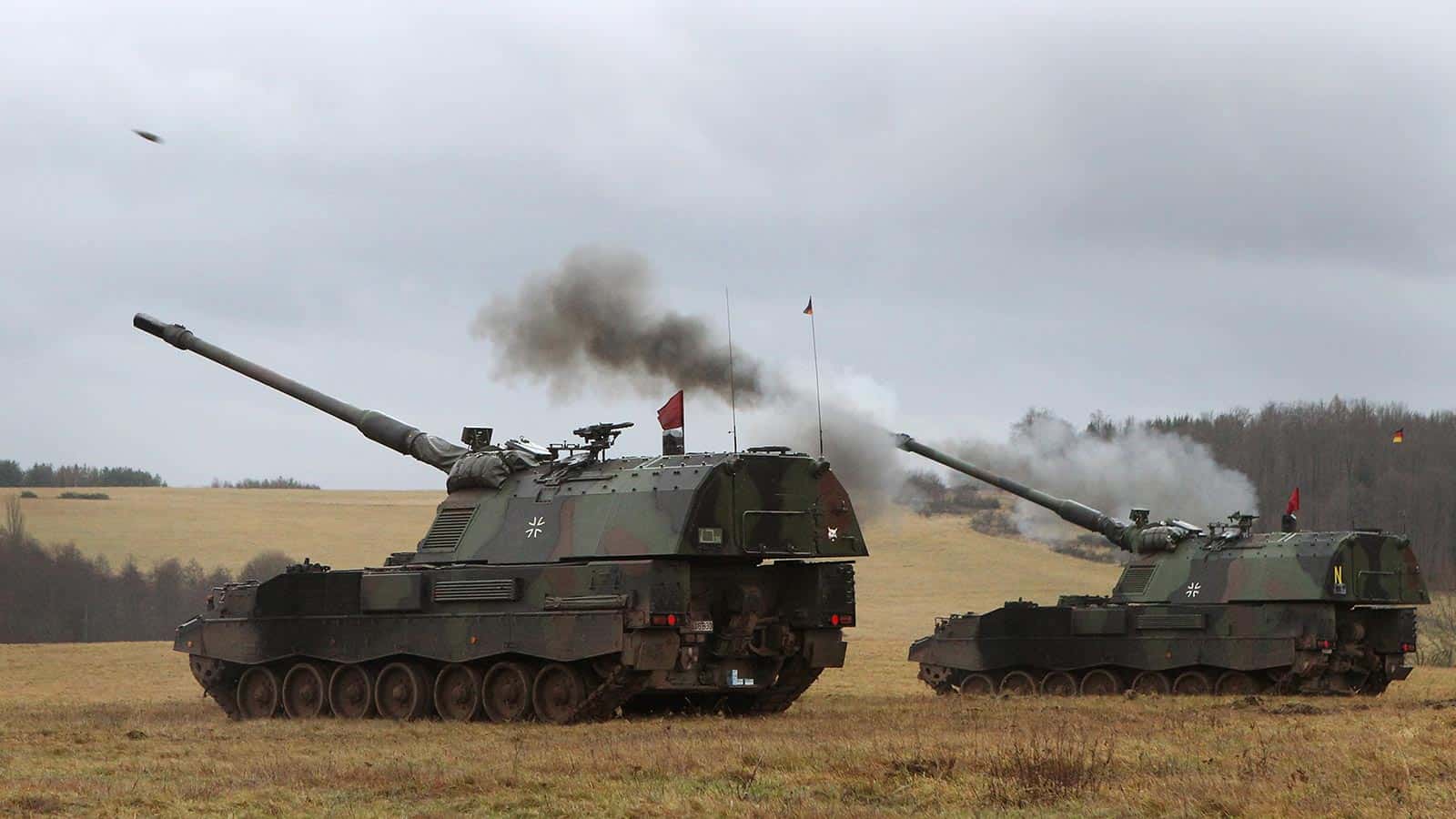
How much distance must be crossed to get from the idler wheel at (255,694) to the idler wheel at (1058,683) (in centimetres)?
1421

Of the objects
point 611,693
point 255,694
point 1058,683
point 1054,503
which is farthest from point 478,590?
point 1054,503

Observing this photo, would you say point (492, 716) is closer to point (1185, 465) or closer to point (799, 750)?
point (799, 750)

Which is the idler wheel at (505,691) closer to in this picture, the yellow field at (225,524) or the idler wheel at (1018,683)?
the idler wheel at (1018,683)

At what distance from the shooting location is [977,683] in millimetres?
35531

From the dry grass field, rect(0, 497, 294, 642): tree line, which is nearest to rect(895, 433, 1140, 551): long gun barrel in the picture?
the dry grass field

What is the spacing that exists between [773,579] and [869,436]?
11507mm

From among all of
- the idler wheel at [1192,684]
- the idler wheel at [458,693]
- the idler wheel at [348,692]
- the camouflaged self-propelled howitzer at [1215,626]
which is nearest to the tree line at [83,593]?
the camouflaged self-propelled howitzer at [1215,626]

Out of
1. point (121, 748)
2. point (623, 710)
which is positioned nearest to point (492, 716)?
point (623, 710)

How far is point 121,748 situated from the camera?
67.7ft

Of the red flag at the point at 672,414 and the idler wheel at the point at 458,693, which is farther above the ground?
the red flag at the point at 672,414

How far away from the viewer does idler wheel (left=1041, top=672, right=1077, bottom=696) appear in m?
34.8

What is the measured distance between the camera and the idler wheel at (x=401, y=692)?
26.4 meters

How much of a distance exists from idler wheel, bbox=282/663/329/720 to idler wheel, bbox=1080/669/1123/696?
14152 mm

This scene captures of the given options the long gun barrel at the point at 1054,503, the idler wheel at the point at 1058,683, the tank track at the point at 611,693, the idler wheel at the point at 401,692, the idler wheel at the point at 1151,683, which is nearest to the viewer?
the tank track at the point at 611,693
